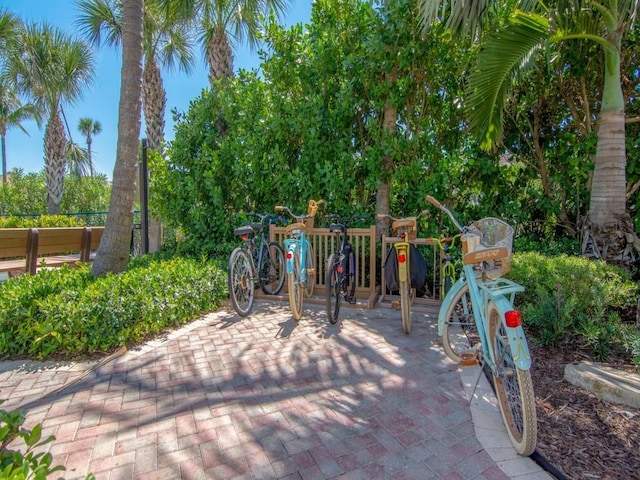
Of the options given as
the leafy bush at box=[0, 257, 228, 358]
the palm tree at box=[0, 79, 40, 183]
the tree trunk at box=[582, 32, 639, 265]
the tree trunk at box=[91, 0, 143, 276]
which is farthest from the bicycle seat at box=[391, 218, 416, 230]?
the palm tree at box=[0, 79, 40, 183]

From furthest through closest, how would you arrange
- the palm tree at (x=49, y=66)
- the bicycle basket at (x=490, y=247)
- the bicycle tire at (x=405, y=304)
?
the palm tree at (x=49, y=66) < the bicycle tire at (x=405, y=304) < the bicycle basket at (x=490, y=247)

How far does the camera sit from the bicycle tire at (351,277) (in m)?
4.18

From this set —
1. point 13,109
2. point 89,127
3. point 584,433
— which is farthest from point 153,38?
point 89,127

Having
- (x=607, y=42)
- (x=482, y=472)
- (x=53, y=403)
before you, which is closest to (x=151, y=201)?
(x=53, y=403)

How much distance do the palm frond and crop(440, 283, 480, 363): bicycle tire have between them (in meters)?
2.36

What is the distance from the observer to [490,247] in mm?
2143

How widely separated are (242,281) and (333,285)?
1.12 meters

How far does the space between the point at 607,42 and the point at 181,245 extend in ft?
21.7

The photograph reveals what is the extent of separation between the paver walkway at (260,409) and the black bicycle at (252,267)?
29.0 inches

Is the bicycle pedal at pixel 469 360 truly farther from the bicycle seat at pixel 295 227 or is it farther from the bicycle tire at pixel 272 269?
the bicycle tire at pixel 272 269

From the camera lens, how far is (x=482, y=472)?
1.72m

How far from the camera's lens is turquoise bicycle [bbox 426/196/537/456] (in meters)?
1.72

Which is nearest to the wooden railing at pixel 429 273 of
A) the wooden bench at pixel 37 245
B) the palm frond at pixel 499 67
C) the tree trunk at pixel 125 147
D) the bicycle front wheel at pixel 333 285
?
the bicycle front wheel at pixel 333 285

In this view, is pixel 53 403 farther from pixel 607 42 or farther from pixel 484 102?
pixel 607 42
